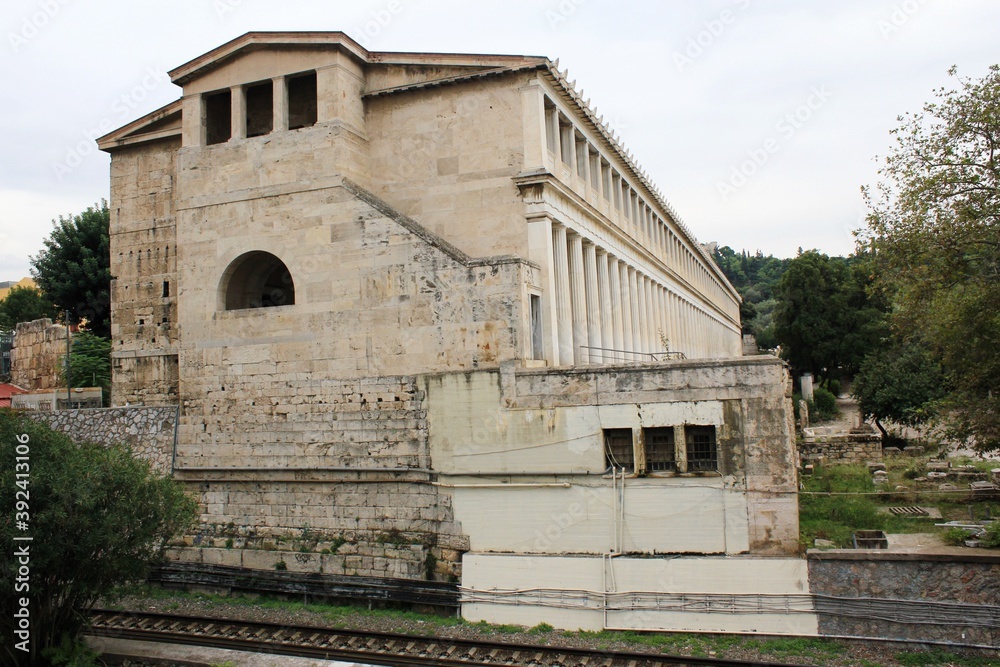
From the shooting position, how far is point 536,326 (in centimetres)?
1875

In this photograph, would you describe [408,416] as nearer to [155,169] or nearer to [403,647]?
[403,647]

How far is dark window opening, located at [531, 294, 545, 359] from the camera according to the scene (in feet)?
60.8

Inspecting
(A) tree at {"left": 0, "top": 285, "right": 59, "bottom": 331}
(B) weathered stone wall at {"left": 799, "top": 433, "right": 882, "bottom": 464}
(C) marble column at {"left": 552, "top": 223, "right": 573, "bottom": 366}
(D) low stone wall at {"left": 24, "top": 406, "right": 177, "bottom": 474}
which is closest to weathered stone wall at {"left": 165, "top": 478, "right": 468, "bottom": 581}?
(D) low stone wall at {"left": 24, "top": 406, "right": 177, "bottom": 474}

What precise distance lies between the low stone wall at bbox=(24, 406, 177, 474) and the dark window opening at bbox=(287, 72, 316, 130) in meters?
9.02

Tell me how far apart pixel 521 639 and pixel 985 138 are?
14767 millimetres

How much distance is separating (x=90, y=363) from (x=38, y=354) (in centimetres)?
397

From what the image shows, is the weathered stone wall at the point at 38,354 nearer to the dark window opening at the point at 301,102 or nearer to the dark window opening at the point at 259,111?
the dark window opening at the point at 259,111

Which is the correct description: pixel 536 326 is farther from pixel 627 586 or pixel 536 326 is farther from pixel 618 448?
pixel 627 586

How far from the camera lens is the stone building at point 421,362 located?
599 inches

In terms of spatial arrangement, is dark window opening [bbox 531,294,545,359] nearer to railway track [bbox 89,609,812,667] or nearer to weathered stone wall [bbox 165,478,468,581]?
weathered stone wall [bbox 165,478,468,581]

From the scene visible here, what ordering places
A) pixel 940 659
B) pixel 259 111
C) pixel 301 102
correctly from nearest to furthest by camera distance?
pixel 940 659, pixel 301 102, pixel 259 111

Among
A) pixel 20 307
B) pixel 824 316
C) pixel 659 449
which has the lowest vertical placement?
pixel 659 449

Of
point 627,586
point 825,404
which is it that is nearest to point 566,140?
point 627,586

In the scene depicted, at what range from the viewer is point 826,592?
45.4ft
